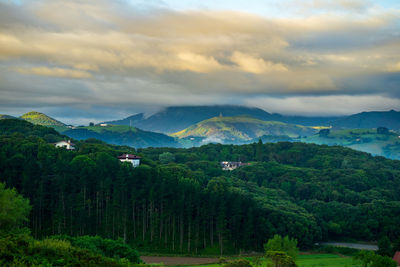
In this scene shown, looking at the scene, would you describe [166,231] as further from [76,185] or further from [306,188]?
[306,188]

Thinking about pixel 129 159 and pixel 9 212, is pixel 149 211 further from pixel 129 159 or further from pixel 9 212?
pixel 9 212

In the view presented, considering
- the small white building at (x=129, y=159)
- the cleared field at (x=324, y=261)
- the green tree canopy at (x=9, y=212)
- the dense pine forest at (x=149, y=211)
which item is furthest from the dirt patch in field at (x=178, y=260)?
the small white building at (x=129, y=159)

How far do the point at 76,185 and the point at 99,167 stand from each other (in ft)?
36.9

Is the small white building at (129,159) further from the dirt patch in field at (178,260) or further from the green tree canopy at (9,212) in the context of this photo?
the green tree canopy at (9,212)

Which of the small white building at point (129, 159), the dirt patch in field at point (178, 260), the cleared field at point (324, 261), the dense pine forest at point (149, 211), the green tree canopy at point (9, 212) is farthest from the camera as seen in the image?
the small white building at point (129, 159)

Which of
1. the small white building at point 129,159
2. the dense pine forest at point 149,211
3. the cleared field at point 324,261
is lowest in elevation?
the cleared field at point 324,261

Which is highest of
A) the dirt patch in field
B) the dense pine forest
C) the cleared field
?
the dense pine forest

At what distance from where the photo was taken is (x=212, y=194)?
109438 millimetres

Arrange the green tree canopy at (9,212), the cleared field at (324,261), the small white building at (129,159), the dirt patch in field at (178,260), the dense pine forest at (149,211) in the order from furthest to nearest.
A: the small white building at (129,159) < the dense pine forest at (149,211) < the cleared field at (324,261) < the dirt patch in field at (178,260) < the green tree canopy at (9,212)

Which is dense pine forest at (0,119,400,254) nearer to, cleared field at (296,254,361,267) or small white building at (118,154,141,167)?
cleared field at (296,254,361,267)

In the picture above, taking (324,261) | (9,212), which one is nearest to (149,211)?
(9,212)

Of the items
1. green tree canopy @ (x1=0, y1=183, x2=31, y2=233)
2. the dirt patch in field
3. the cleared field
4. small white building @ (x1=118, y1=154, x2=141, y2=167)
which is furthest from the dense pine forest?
green tree canopy @ (x1=0, y1=183, x2=31, y2=233)

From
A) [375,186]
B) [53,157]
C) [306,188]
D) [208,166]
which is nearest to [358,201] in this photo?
[306,188]

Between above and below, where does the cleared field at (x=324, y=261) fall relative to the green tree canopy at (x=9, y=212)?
below
